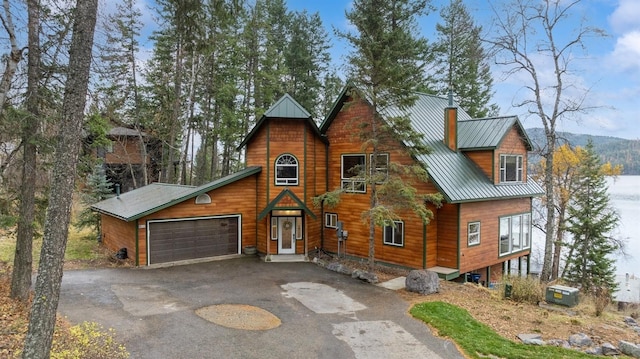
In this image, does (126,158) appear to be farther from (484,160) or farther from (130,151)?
(484,160)

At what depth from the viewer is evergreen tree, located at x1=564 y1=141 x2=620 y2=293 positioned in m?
21.1

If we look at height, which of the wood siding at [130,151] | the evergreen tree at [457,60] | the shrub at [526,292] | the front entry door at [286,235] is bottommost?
the shrub at [526,292]

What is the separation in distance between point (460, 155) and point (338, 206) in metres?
5.48

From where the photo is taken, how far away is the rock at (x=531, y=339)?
26.6ft

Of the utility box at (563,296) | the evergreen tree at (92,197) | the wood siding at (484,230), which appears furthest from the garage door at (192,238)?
the utility box at (563,296)

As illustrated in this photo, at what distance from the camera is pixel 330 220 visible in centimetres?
1720

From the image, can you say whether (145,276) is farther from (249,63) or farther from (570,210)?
(570,210)

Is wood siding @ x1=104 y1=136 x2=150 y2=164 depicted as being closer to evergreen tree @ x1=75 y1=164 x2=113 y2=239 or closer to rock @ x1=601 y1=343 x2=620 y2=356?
evergreen tree @ x1=75 y1=164 x2=113 y2=239

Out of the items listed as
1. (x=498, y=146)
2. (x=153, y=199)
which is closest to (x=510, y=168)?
(x=498, y=146)

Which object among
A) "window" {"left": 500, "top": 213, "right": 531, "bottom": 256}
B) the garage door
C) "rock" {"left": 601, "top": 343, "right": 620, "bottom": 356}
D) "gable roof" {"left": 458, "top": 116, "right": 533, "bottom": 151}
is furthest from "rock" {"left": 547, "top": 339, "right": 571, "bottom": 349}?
the garage door

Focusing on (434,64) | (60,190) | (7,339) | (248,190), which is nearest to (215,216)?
(248,190)

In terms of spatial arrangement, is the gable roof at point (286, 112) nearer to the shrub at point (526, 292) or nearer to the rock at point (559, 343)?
the shrub at point (526, 292)

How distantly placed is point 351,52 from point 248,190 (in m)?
7.32

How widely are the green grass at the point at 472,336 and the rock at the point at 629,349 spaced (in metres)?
0.95
